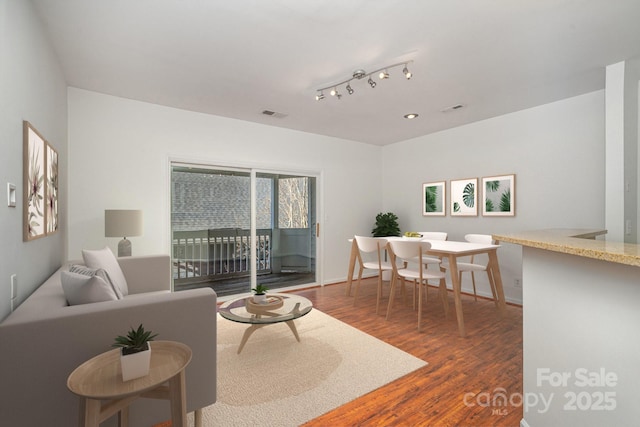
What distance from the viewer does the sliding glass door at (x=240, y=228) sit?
4.09m

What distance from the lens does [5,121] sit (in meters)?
1.41

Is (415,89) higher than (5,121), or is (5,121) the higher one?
(415,89)

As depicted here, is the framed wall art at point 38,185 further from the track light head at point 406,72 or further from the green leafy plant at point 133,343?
the track light head at point 406,72

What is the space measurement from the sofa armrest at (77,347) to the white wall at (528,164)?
4.02 m

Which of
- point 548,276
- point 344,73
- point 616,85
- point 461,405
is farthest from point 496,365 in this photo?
point 344,73

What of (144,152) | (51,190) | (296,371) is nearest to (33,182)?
(51,190)

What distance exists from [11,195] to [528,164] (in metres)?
4.89

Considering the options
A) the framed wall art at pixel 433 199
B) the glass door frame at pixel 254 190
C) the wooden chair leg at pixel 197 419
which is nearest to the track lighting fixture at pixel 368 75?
the glass door frame at pixel 254 190

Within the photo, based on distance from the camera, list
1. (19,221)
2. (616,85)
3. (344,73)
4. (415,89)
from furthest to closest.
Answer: (415,89) → (344,73) → (616,85) → (19,221)

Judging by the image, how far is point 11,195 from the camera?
1.49 m

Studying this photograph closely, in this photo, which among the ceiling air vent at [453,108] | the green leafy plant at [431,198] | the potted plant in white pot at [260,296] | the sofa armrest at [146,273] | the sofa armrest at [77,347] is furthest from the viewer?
the green leafy plant at [431,198]

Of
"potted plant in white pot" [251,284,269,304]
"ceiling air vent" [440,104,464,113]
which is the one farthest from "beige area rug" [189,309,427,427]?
"ceiling air vent" [440,104,464,113]

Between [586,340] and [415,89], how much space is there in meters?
2.73

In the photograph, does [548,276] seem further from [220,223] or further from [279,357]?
[220,223]
